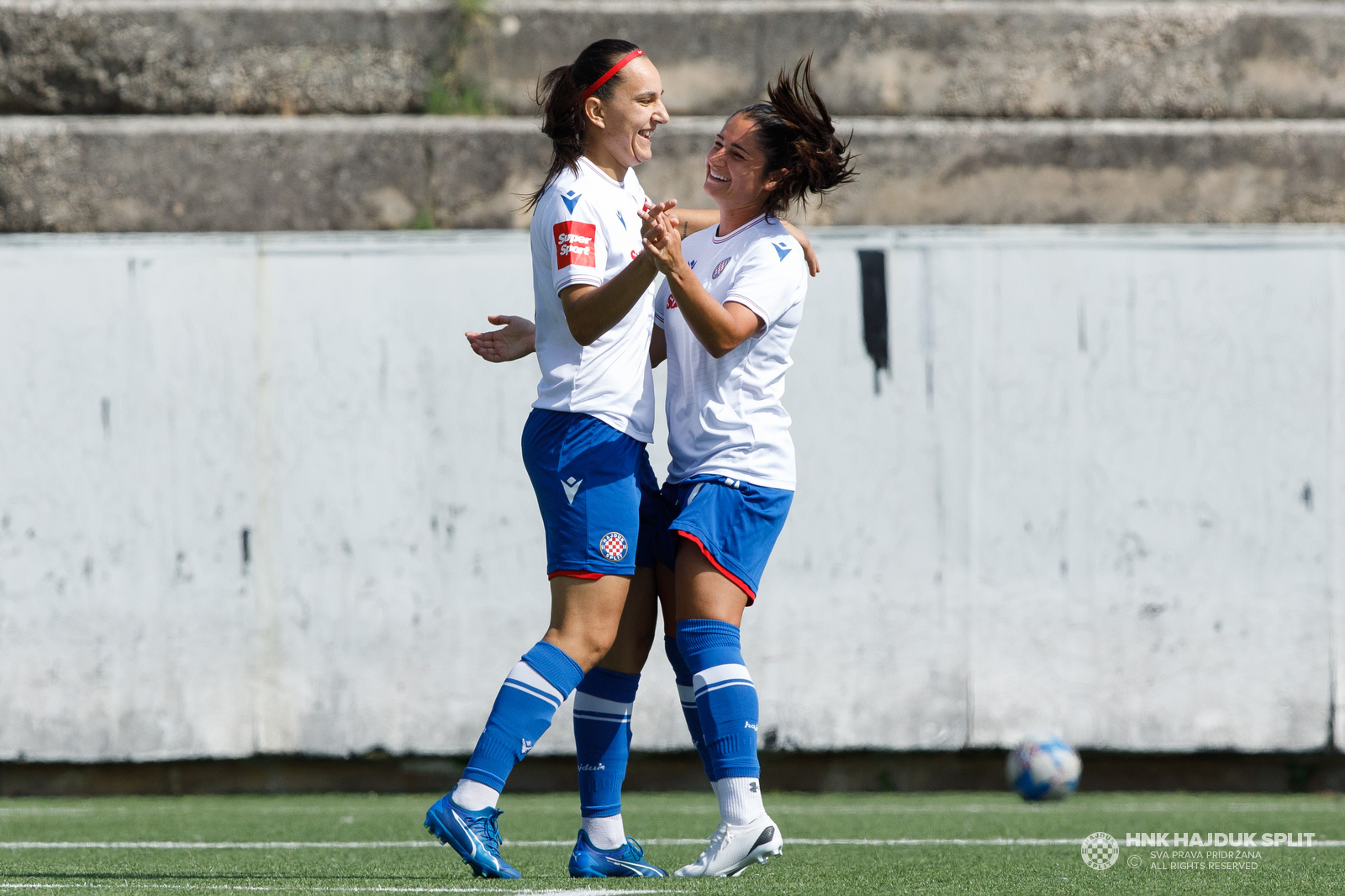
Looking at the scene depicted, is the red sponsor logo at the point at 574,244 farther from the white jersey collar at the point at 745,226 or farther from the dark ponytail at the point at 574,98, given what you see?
the white jersey collar at the point at 745,226

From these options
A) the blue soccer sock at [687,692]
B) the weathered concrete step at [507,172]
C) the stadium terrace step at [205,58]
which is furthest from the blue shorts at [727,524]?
the stadium terrace step at [205,58]

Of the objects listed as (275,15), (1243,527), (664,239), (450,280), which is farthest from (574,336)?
(275,15)

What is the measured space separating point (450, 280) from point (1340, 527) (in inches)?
156

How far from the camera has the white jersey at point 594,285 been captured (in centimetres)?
305

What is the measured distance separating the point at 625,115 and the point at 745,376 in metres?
0.64

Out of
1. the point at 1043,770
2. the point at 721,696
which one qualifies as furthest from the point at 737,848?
the point at 1043,770

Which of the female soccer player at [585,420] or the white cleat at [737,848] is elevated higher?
the female soccer player at [585,420]

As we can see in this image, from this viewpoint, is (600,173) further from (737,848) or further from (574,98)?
(737,848)

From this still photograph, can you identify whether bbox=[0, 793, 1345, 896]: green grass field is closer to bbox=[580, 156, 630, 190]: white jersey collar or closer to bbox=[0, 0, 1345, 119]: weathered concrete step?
bbox=[580, 156, 630, 190]: white jersey collar

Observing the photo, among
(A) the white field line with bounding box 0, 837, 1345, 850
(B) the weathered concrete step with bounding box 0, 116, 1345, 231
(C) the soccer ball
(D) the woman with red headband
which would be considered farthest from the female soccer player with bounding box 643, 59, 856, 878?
(B) the weathered concrete step with bounding box 0, 116, 1345, 231

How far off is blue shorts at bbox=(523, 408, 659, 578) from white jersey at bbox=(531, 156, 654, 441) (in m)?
0.04

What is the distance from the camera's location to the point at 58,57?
695 centimetres

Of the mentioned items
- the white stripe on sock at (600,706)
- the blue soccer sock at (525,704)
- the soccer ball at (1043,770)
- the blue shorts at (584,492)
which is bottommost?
the soccer ball at (1043,770)

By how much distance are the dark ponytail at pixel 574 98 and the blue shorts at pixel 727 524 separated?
2.47ft
